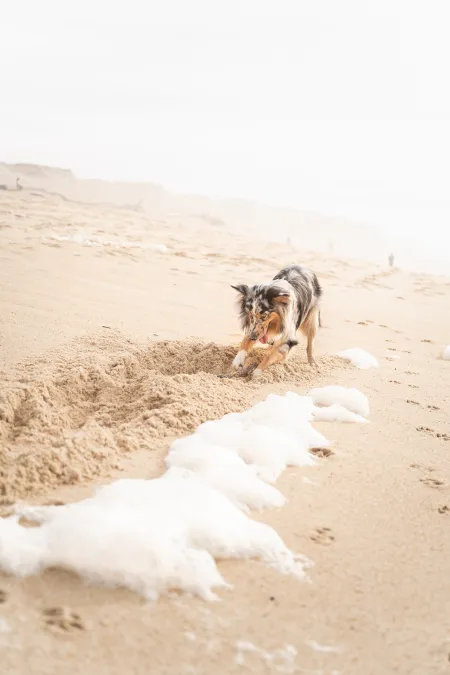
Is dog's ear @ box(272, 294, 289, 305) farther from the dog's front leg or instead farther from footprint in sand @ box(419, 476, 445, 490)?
footprint in sand @ box(419, 476, 445, 490)

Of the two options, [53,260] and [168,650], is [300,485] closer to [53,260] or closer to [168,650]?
[168,650]

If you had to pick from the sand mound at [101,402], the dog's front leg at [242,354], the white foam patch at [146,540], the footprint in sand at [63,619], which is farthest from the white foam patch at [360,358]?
the footprint in sand at [63,619]

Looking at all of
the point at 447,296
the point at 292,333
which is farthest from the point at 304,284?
the point at 447,296

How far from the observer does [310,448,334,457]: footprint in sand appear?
238 cm

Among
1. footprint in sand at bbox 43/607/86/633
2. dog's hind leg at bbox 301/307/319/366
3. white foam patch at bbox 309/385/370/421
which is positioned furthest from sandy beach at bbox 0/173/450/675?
dog's hind leg at bbox 301/307/319/366

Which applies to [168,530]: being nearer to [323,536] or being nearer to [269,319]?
[323,536]

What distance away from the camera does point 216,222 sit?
1586 inches

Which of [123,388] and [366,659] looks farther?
[123,388]

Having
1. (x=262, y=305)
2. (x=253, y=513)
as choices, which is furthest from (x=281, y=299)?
(x=253, y=513)

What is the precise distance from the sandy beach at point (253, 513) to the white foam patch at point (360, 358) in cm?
15

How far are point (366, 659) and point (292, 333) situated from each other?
283 centimetres

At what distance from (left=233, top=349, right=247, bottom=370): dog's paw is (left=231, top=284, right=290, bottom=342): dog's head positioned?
5.4 inches

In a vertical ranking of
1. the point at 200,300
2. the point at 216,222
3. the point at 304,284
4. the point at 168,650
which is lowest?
the point at 168,650

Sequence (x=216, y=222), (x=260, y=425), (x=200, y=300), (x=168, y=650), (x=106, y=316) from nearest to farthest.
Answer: (x=168, y=650), (x=260, y=425), (x=106, y=316), (x=200, y=300), (x=216, y=222)
